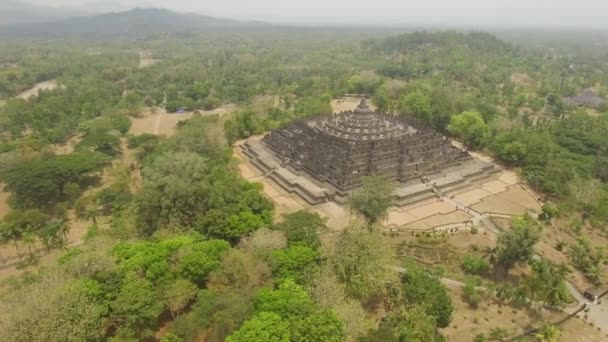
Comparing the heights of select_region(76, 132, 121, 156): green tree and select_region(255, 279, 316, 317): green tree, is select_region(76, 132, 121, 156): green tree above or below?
below

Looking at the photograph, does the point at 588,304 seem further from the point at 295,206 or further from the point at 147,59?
the point at 147,59

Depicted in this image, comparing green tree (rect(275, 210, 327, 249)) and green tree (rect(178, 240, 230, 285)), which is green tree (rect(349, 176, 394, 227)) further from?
green tree (rect(178, 240, 230, 285))

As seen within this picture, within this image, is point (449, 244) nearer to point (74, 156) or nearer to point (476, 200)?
point (476, 200)

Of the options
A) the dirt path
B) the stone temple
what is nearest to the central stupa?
the stone temple

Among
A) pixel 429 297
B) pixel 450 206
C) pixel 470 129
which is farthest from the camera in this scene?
pixel 470 129

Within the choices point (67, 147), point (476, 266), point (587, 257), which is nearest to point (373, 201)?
point (476, 266)

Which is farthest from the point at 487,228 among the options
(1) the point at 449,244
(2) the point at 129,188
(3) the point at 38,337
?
(2) the point at 129,188

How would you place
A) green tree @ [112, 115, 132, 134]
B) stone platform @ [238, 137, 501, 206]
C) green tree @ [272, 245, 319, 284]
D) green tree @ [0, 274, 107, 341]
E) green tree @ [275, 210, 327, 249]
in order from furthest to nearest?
1. green tree @ [112, 115, 132, 134]
2. stone platform @ [238, 137, 501, 206]
3. green tree @ [275, 210, 327, 249]
4. green tree @ [272, 245, 319, 284]
5. green tree @ [0, 274, 107, 341]
